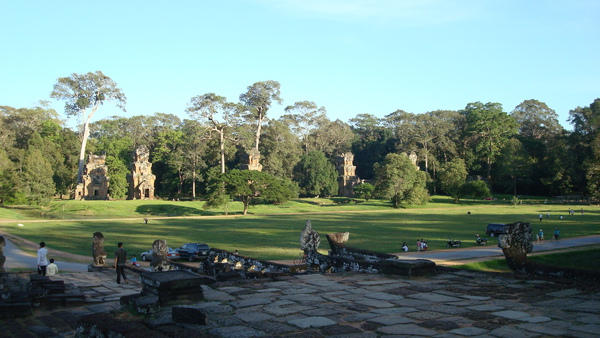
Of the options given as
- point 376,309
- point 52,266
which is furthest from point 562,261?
point 52,266

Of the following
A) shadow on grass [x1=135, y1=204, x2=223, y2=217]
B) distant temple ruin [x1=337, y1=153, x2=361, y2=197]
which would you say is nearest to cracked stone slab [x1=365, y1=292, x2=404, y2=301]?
shadow on grass [x1=135, y1=204, x2=223, y2=217]

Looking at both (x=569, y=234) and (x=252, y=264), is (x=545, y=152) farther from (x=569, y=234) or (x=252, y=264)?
(x=252, y=264)

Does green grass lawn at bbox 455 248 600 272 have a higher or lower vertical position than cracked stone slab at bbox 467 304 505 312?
lower

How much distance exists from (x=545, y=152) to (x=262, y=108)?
155 feet

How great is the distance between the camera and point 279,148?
3056 inches

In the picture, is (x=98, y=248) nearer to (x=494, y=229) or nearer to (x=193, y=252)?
(x=193, y=252)

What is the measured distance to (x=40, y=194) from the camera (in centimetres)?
5494

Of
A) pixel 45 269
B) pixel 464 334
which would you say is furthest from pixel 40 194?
pixel 464 334

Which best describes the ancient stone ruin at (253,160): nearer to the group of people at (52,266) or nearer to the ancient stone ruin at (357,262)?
the ancient stone ruin at (357,262)

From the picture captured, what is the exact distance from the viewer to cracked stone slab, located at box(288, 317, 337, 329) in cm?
577

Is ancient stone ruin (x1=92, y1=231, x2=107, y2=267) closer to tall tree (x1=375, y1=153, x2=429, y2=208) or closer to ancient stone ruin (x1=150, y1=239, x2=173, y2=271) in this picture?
ancient stone ruin (x1=150, y1=239, x2=173, y2=271)

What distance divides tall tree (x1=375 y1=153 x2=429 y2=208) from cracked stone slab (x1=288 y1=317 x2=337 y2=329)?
5910cm

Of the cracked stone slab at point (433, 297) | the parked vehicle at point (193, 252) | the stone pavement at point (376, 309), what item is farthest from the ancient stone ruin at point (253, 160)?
the cracked stone slab at point (433, 297)

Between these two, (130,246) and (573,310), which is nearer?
(573,310)
